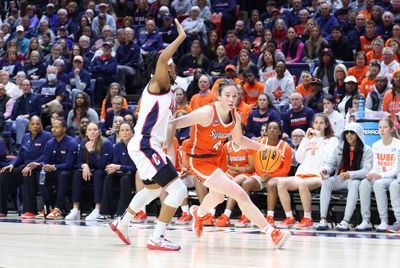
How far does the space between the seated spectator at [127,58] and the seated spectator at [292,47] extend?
297 centimetres

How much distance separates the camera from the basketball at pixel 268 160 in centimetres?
1133

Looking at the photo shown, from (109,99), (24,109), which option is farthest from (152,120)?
(24,109)

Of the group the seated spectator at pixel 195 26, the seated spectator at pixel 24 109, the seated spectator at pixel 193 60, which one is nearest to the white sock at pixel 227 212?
the seated spectator at pixel 193 60

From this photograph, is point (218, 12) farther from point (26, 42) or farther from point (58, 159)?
point (58, 159)

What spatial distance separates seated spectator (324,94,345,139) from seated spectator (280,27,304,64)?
9.12 ft

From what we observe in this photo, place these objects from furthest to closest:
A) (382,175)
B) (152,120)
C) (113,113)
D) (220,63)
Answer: (220,63)
(113,113)
(382,175)
(152,120)

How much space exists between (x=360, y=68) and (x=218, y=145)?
5.71 meters

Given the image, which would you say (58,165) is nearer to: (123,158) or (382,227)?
(123,158)

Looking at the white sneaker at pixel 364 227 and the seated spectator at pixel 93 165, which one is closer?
the white sneaker at pixel 364 227

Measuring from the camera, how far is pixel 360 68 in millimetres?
13492

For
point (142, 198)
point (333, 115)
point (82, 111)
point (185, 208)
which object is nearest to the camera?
point (142, 198)

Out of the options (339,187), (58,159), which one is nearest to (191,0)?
(58,159)

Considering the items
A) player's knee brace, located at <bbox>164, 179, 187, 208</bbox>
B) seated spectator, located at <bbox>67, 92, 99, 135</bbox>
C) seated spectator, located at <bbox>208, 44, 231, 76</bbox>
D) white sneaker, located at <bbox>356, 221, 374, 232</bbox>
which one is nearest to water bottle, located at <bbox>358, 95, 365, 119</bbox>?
white sneaker, located at <bbox>356, 221, 374, 232</bbox>

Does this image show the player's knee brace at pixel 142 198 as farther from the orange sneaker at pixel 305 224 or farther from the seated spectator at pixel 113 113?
the seated spectator at pixel 113 113
